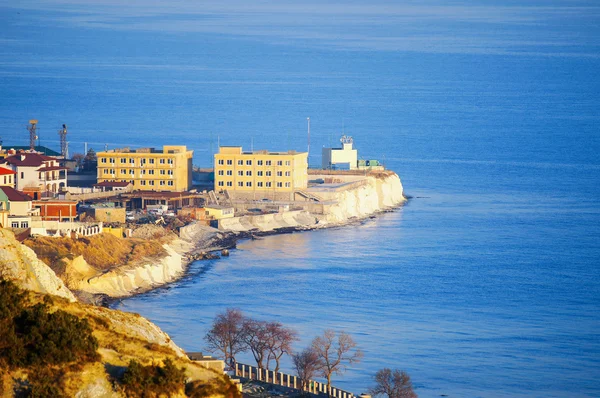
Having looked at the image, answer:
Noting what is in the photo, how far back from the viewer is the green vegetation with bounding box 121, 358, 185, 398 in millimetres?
17469

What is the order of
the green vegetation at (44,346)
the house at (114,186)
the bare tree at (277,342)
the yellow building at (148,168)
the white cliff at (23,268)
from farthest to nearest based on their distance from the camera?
the yellow building at (148,168) < the house at (114,186) < the bare tree at (277,342) < the white cliff at (23,268) < the green vegetation at (44,346)

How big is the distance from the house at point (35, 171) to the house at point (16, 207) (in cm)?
563

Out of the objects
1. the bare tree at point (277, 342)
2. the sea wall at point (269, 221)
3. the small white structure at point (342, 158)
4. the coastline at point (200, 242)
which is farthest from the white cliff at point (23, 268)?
the small white structure at point (342, 158)

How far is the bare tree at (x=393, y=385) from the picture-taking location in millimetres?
32812

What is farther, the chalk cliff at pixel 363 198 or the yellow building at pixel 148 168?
the chalk cliff at pixel 363 198

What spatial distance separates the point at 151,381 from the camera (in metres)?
17.6

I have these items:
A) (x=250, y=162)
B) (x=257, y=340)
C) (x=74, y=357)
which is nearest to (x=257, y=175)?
(x=250, y=162)

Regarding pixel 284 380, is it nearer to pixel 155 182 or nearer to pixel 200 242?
pixel 200 242

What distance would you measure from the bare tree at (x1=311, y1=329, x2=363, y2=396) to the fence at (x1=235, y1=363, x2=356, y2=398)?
648 millimetres

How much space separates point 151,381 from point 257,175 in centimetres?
5267

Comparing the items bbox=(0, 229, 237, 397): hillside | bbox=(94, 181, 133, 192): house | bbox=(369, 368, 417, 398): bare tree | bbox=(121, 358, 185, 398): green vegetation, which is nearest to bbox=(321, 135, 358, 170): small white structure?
bbox=(94, 181, 133, 192): house

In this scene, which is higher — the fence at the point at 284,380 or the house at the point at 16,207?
the house at the point at 16,207

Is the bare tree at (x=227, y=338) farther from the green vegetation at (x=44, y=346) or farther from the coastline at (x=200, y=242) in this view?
the green vegetation at (x=44, y=346)

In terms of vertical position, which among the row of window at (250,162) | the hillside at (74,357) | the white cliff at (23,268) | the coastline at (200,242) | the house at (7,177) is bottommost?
the coastline at (200,242)
